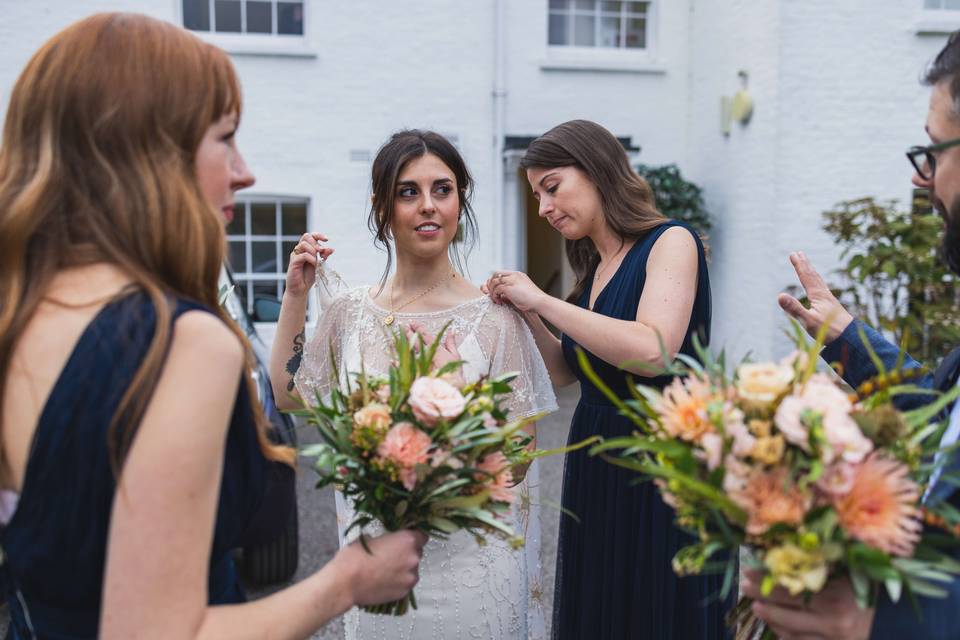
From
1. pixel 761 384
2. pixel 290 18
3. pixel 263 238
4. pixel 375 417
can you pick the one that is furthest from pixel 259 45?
pixel 761 384

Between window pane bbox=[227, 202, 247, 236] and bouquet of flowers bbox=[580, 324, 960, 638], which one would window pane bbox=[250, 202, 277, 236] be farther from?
bouquet of flowers bbox=[580, 324, 960, 638]

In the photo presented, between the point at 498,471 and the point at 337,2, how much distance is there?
340 inches

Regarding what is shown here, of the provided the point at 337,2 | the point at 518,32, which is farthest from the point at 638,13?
the point at 337,2

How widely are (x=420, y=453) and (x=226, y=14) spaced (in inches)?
356

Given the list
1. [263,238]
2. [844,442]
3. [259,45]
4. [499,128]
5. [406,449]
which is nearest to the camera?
[844,442]

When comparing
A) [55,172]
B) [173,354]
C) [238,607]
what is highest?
[55,172]

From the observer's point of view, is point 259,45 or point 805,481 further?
point 259,45

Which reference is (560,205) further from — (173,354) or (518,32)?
(518,32)

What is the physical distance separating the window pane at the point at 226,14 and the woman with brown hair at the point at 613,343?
24.8 ft

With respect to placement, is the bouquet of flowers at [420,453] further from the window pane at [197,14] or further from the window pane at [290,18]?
the window pane at [197,14]

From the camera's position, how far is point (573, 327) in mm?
2660

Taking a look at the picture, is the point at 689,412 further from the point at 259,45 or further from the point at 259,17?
the point at 259,17

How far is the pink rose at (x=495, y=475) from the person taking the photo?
1.82 m

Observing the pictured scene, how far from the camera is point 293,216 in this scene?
32.2 feet
